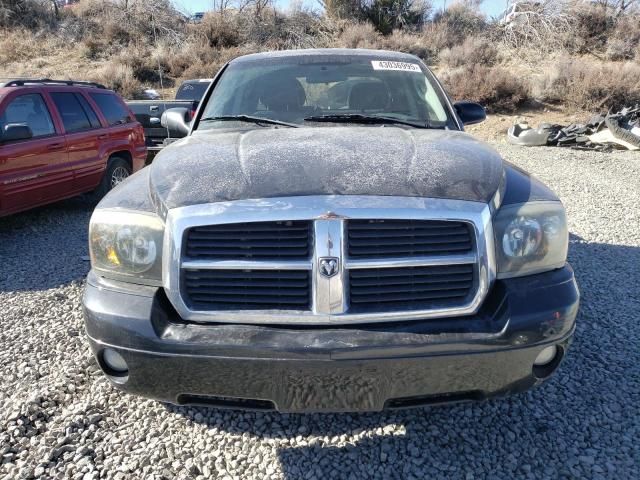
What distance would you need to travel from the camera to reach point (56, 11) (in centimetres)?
2923

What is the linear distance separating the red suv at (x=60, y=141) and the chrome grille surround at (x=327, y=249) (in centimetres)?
457

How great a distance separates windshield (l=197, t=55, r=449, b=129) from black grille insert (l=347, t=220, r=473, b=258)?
1.46 metres

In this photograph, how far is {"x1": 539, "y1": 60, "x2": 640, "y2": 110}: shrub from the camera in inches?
637

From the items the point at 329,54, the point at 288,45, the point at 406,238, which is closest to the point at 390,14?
the point at 288,45

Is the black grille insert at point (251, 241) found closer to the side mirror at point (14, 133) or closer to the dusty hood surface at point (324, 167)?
the dusty hood surface at point (324, 167)

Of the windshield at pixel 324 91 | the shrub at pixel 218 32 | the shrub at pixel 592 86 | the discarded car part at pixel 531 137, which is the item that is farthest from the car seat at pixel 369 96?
the shrub at pixel 218 32

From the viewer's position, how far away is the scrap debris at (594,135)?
465 inches

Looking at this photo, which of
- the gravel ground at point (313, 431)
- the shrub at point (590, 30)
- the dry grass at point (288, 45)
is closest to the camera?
the gravel ground at point (313, 431)

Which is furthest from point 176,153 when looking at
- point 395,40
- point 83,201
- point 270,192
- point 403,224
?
point 395,40

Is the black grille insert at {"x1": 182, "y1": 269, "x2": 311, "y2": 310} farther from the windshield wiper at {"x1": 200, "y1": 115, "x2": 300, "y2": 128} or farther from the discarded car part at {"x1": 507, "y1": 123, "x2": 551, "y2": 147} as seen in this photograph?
the discarded car part at {"x1": 507, "y1": 123, "x2": 551, "y2": 147}

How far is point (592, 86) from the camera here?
54.0 feet

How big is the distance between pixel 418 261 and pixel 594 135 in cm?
1273

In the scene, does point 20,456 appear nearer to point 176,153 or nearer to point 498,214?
point 176,153

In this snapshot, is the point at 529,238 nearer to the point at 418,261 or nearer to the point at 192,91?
the point at 418,261
